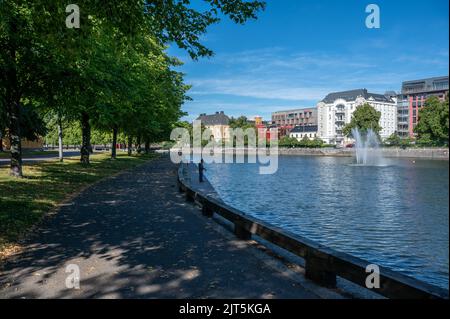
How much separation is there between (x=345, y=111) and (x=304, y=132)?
82.3 ft

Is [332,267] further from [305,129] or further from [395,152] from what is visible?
[305,129]

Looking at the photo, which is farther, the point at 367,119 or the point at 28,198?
the point at 367,119

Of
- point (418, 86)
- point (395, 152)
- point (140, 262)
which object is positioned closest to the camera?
point (140, 262)

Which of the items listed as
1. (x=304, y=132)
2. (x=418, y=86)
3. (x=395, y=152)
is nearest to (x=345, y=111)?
(x=304, y=132)

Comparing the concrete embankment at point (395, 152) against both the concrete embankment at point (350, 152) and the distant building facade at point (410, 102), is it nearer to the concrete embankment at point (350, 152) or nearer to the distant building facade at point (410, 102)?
the concrete embankment at point (350, 152)

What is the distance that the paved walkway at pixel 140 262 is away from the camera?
615 cm

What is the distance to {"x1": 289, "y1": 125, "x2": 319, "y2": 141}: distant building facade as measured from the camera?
179575 millimetres

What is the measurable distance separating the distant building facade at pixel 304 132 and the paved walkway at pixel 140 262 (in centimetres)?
16954

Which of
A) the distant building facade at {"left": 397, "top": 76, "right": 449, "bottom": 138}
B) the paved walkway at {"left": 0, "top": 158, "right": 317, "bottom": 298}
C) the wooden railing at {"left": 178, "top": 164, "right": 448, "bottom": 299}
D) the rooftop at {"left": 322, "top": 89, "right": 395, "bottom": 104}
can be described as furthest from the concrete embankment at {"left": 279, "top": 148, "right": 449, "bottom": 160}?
the wooden railing at {"left": 178, "top": 164, "right": 448, "bottom": 299}

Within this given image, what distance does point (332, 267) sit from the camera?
6176 millimetres

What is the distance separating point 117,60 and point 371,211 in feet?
49.0

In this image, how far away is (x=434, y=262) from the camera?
10602 millimetres

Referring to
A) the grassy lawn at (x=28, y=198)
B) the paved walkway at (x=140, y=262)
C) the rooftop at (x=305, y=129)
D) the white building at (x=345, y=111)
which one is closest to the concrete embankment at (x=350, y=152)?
the white building at (x=345, y=111)

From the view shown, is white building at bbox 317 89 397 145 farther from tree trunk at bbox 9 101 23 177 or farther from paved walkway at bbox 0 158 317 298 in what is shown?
paved walkway at bbox 0 158 317 298
